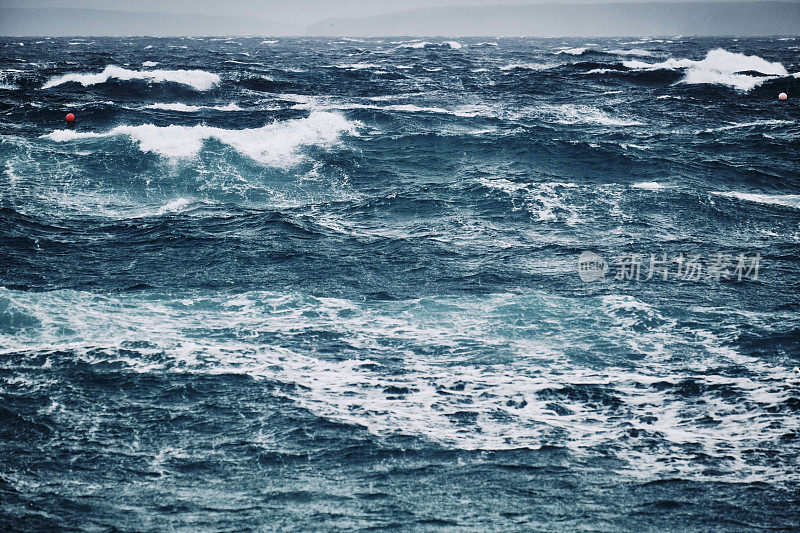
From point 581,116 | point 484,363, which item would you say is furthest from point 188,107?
point 484,363

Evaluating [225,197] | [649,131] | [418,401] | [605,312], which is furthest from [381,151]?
[418,401]

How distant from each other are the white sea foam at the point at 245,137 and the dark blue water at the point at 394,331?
19 cm

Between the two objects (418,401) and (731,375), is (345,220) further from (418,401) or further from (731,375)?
(731,375)

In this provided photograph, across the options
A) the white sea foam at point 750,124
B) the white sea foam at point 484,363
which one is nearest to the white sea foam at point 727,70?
the white sea foam at point 750,124

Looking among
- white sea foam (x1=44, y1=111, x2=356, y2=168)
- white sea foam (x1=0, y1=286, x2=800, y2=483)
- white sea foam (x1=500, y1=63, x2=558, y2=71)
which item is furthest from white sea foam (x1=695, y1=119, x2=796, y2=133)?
white sea foam (x1=500, y1=63, x2=558, y2=71)

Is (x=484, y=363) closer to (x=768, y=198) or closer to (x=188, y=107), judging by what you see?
(x=768, y=198)

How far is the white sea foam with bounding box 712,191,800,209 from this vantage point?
23344 mm

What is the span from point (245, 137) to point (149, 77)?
78.3 feet

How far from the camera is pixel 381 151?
3044cm

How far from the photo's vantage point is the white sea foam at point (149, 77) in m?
48.2

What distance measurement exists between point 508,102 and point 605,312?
2997 cm
